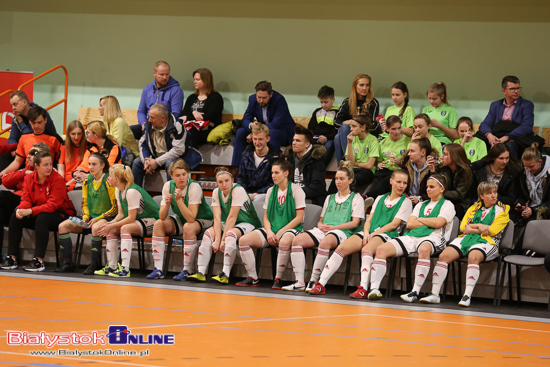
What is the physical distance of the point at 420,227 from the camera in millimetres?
6207

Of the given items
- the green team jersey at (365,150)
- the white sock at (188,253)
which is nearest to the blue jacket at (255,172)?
the green team jersey at (365,150)

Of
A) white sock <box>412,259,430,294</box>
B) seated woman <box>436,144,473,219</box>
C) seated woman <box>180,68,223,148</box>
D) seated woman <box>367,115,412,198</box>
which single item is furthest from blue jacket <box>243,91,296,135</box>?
white sock <box>412,259,430,294</box>

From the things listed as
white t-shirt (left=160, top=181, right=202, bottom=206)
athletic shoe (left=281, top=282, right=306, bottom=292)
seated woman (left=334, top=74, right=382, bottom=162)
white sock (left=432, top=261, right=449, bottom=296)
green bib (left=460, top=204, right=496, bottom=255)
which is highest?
seated woman (left=334, top=74, right=382, bottom=162)

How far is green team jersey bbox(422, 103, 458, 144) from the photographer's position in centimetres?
805

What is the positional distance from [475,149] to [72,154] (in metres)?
4.37

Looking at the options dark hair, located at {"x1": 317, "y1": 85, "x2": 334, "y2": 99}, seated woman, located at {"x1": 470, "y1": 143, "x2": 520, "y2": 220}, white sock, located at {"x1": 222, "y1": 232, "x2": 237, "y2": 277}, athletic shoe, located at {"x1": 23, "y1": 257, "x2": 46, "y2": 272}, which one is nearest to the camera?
white sock, located at {"x1": 222, "y1": 232, "x2": 237, "y2": 277}

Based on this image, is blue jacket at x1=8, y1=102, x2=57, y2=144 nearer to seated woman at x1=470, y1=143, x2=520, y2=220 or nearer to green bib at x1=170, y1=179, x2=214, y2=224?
green bib at x1=170, y1=179, x2=214, y2=224

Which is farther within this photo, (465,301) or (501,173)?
(501,173)

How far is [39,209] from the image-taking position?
7.00m

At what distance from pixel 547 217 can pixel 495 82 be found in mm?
2724

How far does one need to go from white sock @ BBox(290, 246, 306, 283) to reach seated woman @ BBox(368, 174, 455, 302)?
66 cm

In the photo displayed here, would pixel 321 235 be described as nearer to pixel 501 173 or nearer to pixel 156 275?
pixel 156 275

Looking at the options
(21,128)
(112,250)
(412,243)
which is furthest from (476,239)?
(21,128)

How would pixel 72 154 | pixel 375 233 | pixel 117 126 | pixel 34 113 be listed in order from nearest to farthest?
pixel 375 233, pixel 72 154, pixel 34 113, pixel 117 126
